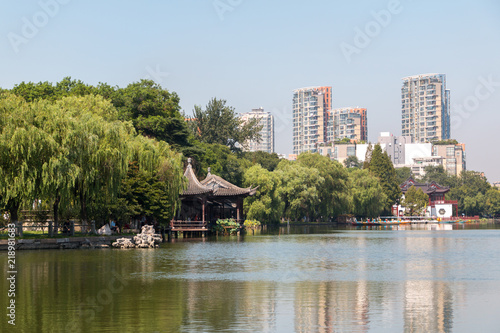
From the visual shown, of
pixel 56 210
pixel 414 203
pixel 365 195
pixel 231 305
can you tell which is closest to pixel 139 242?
pixel 56 210

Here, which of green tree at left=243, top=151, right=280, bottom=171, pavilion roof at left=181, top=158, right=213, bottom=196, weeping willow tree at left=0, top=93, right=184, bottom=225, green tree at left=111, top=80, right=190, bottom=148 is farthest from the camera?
green tree at left=243, top=151, right=280, bottom=171

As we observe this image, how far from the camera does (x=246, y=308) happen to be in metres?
13.3

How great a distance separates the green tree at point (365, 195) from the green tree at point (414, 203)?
77.8ft

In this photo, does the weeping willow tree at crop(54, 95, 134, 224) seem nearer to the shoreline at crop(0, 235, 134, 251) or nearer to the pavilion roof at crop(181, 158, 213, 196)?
the shoreline at crop(0, 235, 134, 251)

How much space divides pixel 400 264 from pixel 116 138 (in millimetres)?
16457

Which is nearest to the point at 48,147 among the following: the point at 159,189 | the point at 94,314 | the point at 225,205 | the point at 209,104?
the point at 159,189

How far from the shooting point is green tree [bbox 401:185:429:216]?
121m

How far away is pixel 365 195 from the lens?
93.4 metres

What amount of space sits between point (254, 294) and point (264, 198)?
5531 centimetres

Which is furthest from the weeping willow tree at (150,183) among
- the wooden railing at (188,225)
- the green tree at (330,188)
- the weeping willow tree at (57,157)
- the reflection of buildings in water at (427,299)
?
the green tree at (330,188)

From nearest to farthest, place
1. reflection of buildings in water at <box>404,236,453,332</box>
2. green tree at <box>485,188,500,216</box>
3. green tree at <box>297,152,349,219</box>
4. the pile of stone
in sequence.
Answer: reflection of buildings in water at <box>404,236,453,332</box>, the pile of stone, green tree at <box>297,152,349,219</box>, green tree at <box>485,188,500,216</box>

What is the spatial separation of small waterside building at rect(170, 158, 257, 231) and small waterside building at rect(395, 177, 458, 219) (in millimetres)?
77665

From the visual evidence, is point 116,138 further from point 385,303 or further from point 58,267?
point 385,303

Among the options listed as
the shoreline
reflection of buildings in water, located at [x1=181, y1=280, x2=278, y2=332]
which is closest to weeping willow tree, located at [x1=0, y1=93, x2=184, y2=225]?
the shoreline
